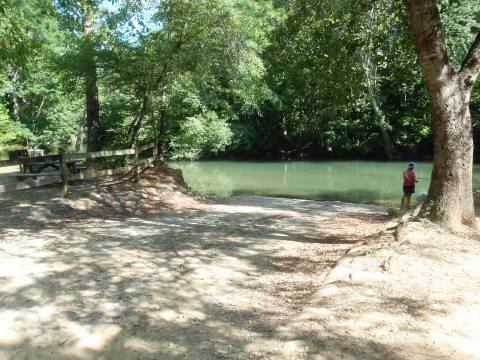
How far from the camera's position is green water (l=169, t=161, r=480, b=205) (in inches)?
775

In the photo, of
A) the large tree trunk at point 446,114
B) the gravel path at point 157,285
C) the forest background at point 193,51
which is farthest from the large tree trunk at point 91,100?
the large tree trunk at point 446,114

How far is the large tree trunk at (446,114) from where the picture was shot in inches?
246

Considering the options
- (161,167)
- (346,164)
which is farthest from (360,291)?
(346,164)

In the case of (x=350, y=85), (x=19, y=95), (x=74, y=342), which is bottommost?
(x=74, y=342)

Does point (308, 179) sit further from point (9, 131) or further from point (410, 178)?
point (9, 131)

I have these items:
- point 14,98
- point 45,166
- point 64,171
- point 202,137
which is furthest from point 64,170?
point 14,98

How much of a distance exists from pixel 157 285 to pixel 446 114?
4.46 metres

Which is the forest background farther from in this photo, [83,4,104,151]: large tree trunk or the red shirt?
the red shirt

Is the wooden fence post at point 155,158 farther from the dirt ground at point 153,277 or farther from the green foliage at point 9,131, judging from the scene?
the green foliage at point 9,131

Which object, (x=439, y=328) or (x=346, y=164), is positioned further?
(x=346, y=164)

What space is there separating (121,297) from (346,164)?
2931 centimetres

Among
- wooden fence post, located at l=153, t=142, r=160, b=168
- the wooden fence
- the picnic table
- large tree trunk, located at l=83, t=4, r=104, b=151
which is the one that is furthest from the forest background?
the picnic table

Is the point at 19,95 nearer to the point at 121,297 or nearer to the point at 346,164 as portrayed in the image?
the point at 346,164

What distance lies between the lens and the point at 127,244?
7273 mm
